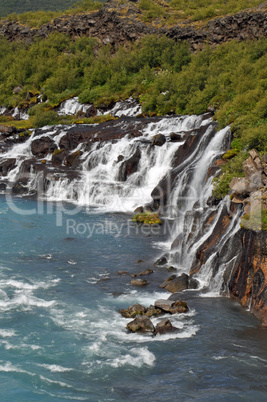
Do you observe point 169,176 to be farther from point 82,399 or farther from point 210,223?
point 82,399

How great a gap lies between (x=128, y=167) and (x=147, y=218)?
1043cm

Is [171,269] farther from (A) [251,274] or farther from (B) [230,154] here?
(B) [230,154]

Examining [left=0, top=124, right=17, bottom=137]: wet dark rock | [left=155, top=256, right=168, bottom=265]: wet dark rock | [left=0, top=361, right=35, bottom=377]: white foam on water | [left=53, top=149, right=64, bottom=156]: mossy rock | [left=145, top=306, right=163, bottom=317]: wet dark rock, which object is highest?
[left=0, top=124, right=17, bottom=137]: wet dark rock

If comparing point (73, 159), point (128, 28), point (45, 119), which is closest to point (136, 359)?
point (73, 159)

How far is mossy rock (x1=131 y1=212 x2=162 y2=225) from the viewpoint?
33312 mm

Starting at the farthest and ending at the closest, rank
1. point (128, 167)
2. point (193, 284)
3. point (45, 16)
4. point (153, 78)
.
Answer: point (45, 16) < point (153, 78) < point (128, 167) < point (193, 284)

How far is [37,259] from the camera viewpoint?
1036 inches

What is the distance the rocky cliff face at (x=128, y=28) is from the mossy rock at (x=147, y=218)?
4165cm

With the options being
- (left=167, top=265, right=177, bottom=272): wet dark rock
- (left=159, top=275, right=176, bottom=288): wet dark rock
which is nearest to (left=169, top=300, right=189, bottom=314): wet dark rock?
(left=159, top=275, right=176, bottom=288): wet dark rock

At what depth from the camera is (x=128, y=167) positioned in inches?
1693

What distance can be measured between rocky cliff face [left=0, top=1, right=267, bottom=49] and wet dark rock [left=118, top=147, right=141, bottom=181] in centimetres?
3337

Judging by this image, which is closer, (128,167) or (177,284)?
(177,284)

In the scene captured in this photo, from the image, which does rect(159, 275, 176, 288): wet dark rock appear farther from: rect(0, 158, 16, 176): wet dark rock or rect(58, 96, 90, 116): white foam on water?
rect(58, 96, 90, 116): white foam on water

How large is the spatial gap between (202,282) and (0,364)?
10.5 m
